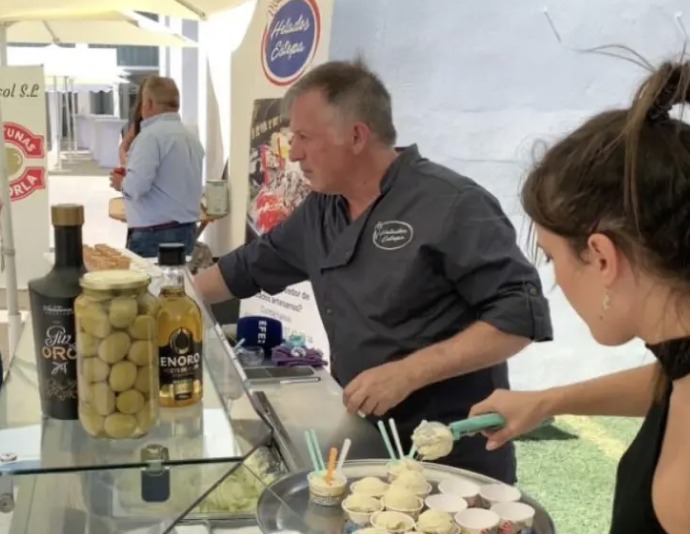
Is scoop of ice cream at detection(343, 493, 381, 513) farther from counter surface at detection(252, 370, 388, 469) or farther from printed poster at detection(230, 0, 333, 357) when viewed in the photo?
printed poster at detection(230, 0, 333, 357)

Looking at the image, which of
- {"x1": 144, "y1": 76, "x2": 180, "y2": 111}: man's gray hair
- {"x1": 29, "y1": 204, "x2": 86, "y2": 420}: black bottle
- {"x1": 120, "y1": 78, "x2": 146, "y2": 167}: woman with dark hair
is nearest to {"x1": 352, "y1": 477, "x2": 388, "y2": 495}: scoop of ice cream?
{"x1": 29, "y1": 204, "x2": 86, "y2": 420}: black bottle

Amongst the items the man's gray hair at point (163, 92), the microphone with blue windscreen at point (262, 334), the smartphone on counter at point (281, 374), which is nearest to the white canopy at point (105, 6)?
the man's gray hair at point (163, 92)

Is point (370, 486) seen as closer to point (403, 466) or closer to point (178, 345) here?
point (403, 466)

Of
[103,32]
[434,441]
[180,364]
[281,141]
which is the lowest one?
[434,441]

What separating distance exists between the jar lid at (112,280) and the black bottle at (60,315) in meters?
0.05

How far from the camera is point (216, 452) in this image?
115 cm

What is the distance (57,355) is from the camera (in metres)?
1.22

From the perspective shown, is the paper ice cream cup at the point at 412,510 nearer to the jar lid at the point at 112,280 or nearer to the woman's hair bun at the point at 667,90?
the jar lid at the point at 112,280

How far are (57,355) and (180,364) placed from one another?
0.18m

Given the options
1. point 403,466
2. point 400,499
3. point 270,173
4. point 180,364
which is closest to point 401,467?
point 403,466

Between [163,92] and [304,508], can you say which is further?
[163,92]

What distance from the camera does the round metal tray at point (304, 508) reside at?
118 centimetres

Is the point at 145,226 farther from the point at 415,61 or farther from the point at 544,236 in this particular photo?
the point at 544,236

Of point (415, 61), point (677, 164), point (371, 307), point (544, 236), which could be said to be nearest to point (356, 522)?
point (544, 236)
